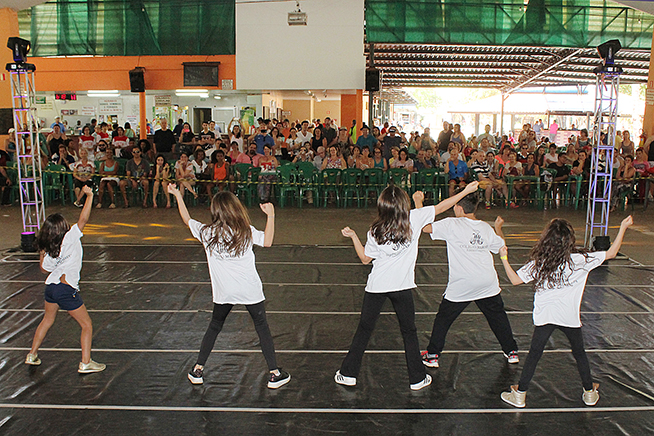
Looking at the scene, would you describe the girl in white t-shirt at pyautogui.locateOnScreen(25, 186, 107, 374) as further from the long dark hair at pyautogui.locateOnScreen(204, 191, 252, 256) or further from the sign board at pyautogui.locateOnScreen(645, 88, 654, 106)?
the sign board at pyautogui.locateOnScreen(645, 88, 654, 106)

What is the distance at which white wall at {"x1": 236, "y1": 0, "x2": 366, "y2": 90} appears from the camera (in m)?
17.3

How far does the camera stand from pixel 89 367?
16.5 ft

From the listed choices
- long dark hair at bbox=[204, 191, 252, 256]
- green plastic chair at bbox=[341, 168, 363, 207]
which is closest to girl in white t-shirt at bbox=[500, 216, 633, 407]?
long dark hair at bbox=[204, 191, 252, 256]

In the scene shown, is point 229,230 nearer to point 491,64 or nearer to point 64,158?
point 64,158

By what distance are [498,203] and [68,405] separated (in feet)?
38.4

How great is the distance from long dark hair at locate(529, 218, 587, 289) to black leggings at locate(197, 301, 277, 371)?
203 centimetres

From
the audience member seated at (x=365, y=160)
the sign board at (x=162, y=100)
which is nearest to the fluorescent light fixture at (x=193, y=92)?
the sign board at (x=162, y=100)

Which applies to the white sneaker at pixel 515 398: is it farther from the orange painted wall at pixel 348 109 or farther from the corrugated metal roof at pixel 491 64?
the orange painted wall at pixel 348 109

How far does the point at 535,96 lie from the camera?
33031mm

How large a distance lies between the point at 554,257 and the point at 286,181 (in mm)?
10249

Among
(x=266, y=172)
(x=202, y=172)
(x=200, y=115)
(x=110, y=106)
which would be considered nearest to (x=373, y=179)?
(x=266, y=172)

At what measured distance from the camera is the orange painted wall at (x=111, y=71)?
1857 cm

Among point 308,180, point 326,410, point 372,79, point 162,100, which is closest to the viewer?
point 326,410

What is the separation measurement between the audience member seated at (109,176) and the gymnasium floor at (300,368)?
6020mm
